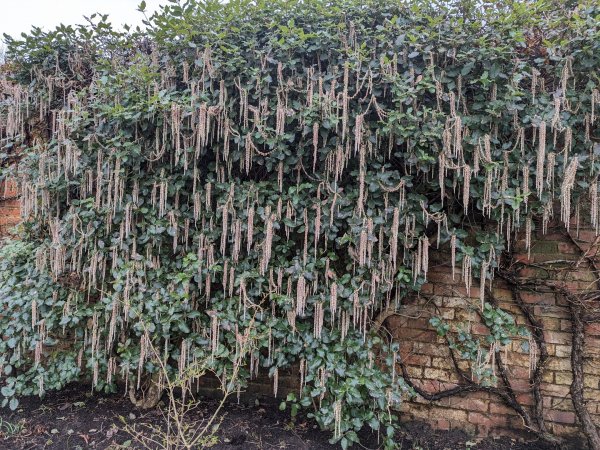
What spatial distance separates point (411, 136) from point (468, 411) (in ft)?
6.65

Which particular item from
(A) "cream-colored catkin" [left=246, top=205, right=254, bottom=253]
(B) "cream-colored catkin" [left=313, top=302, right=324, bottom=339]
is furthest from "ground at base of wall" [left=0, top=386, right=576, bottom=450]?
(A) "cream-colored catkin" [left=246, top=205, right=254, bottom=253]

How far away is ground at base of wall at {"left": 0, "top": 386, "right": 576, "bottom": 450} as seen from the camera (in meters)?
2.38

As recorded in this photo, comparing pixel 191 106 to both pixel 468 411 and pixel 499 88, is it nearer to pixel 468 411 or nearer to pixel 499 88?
pixel 499 88

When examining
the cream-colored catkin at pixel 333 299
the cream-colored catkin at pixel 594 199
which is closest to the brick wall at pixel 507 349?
the cream-colored catkin at pixel 594 199

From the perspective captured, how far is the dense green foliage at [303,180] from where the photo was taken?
7.23 feet

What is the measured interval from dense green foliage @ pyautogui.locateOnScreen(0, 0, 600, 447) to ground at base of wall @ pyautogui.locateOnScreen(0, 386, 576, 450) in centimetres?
26

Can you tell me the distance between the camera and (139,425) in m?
2.52

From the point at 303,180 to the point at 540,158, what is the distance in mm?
1418

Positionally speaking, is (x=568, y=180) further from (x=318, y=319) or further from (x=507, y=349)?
(x=318, y=319)

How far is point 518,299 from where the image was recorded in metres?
2.58

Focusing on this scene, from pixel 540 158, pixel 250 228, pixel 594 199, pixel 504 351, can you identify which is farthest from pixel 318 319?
pixel 594 199

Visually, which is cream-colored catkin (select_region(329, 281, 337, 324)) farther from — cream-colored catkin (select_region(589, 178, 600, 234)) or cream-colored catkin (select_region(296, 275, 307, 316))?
cream-colored catkin (select_region(589, 178, 600, 234))

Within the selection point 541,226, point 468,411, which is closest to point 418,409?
point 468,411

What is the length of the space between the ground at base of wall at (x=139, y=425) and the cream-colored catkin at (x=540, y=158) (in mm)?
→ 1787
